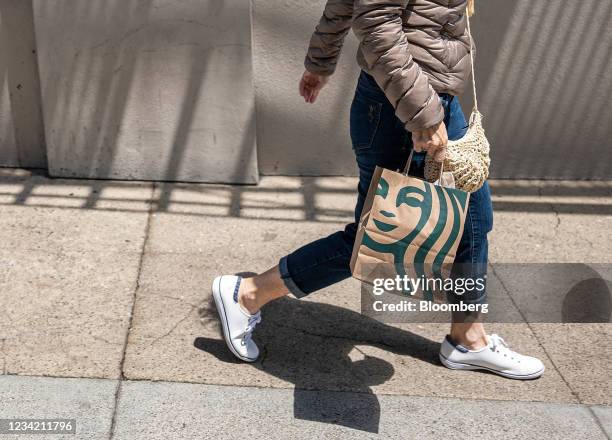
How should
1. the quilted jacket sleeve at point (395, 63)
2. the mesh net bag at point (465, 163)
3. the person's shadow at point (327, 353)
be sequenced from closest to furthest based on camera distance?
the quilted jacket sleeve at point (395, 63) < the mesh net bag at point (465, 163) < the person's shadow at point (327, 353)

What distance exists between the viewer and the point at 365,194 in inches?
130

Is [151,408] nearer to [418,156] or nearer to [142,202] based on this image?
[418,156]

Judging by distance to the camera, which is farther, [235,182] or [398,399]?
[235,182]

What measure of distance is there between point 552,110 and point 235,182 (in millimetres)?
1860

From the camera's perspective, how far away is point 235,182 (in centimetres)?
506

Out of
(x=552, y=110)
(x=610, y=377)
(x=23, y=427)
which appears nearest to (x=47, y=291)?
(x=23, y=427)

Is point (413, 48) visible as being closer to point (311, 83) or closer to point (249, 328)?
point (311, 83)

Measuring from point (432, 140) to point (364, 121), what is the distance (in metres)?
0.30

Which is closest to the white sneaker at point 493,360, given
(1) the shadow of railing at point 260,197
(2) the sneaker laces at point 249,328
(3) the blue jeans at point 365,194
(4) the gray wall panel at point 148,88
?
(3) the blue jeans at point 365,194

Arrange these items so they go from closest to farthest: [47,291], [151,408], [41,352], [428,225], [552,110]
Answer: 1. [428,225]
2. [151,408]
3. [41,352]
4. [47,291]
5. [552,110]

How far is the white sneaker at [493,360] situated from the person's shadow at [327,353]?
0.34 ft

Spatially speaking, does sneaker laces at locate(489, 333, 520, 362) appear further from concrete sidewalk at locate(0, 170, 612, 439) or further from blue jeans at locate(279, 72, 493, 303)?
blue jeans at locate(279, 72, 493, 303)

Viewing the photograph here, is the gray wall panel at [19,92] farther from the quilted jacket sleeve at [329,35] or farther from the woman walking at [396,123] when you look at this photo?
the quilted jacket sleeve at [329,35]

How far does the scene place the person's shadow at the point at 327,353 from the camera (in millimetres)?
3330
